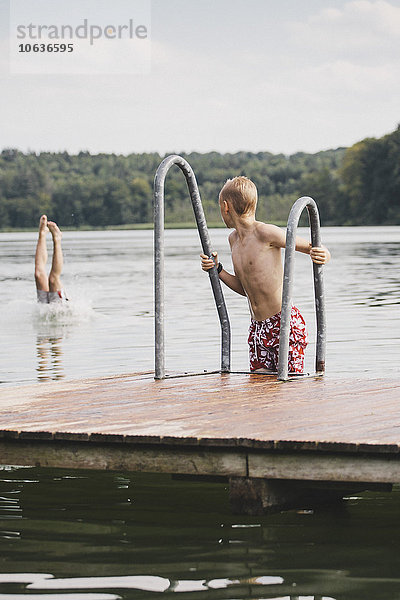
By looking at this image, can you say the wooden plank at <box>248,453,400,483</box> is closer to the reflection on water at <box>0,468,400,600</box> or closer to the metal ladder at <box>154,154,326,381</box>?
the reflection on water at <box>0,468,400,600</box>

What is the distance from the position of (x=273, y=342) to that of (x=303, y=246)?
0.66 meters

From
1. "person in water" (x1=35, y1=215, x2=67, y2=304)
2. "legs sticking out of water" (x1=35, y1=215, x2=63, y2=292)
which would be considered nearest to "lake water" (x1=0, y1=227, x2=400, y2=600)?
"legs sticking out of water" (x1=35, y1=215, x2=63, y2=292)

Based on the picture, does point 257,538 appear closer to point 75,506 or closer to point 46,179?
point 75,506

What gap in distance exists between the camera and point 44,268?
668 inches

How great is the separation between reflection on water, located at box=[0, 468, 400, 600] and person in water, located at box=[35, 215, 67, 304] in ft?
31.4

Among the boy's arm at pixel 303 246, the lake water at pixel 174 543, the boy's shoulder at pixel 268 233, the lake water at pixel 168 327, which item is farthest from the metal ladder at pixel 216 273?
the lake water at pixel 168 327

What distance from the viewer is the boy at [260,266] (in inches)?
272

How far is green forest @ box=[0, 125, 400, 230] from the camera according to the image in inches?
3794

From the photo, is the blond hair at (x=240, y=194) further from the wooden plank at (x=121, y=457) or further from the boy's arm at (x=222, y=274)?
the wooden plank at (x=121, y=457)

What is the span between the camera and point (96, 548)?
5.10 m

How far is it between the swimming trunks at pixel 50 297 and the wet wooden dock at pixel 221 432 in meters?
11.4

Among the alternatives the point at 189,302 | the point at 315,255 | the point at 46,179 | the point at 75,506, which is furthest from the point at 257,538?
the point at 46,179

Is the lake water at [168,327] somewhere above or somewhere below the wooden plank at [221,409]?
below

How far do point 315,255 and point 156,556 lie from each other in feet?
8.50
